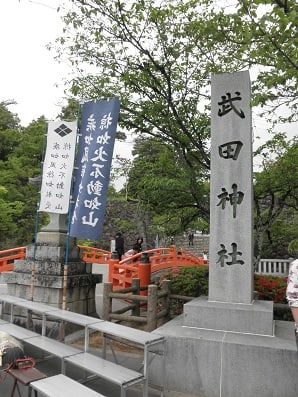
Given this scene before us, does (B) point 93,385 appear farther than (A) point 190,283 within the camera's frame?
No

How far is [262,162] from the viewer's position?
8875mm

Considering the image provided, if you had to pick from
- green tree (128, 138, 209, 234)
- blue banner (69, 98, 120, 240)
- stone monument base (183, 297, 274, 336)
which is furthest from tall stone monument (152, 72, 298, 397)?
green tree (128, 138, 209, 234)

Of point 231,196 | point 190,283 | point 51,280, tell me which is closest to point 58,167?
point 51,280

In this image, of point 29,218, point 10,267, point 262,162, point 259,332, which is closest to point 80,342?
point 259,332

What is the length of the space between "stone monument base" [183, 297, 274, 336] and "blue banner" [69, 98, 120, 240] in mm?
2455

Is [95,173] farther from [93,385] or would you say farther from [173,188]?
[93,385]

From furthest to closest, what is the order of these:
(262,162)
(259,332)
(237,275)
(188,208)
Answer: (188,208)
(262,162)
(237,275)
(259,332)

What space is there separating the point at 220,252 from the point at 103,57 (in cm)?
537

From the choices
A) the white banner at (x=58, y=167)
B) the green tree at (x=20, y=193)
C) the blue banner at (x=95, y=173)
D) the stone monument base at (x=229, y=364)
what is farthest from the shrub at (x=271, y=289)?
the green tree at (x=20, y=193)

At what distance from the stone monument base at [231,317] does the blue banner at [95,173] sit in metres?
2.46

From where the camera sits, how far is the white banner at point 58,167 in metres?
7.41

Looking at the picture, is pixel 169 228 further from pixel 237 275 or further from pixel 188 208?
pixel 237 275

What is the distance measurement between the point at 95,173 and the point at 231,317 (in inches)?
143

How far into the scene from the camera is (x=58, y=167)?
749 centimetres
